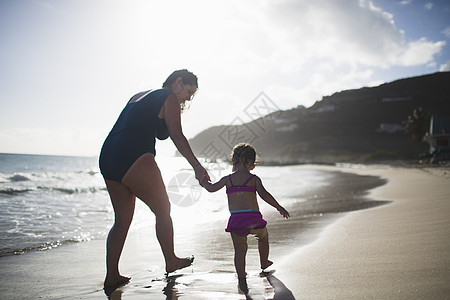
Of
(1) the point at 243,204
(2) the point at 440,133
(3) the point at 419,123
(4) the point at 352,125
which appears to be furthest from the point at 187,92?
(4) the point at 352,125

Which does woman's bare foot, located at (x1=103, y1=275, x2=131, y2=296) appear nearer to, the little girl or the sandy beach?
the sandy beach

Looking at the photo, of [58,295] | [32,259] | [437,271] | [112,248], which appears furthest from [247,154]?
[32,259]

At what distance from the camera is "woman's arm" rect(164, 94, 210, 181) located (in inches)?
94.0

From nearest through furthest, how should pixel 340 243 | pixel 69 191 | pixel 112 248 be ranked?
pixel 112 248
pixel 340 243
pixel 69 191

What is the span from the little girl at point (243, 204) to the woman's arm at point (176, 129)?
0.15m

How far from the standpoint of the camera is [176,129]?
239 centimetres

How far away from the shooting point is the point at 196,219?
6.19 meters

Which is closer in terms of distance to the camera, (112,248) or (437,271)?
(437,271)

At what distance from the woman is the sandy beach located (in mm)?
303

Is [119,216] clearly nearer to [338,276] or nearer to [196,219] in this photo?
[338,276]

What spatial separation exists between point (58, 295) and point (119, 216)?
2.23 feet

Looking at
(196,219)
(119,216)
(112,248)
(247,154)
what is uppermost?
(247,154)

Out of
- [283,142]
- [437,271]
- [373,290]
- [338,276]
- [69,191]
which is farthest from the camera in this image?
[283,142]

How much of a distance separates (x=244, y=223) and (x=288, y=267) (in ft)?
1.88
